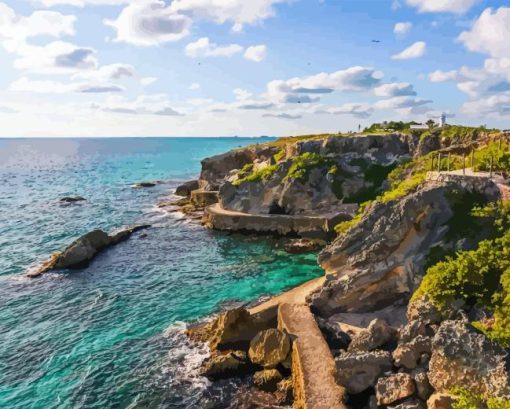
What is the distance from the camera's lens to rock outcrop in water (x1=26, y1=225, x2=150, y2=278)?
148 feet

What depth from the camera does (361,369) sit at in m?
20.8

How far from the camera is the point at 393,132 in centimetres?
6762

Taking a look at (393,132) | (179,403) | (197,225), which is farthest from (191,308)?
(393,132)

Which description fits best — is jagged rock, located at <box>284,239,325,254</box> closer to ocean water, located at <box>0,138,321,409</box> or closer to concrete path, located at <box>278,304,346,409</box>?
ocean water, located at <box>0,138,321,409</box>

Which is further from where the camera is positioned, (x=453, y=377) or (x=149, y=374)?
(x=149, y=374)

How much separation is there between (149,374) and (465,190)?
21888 mm

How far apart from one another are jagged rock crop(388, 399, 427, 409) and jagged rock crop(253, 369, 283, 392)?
6857mm

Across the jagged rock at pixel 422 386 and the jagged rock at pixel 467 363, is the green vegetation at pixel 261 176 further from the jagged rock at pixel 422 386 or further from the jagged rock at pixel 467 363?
the jagged rock at pixel 467 363

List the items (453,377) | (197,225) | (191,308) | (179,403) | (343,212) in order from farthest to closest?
1. (197,225)
2. (343,212)
3. (191,308)
4. (179,403)
5. (453,377)

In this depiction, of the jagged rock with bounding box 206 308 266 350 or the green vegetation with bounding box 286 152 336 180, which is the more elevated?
the green vegetation with bounding box 286 152 336 180

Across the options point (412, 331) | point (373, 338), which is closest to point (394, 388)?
point (412, 331)

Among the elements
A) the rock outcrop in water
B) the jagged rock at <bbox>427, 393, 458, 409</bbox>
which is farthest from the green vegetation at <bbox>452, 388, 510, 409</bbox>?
the rock outcrop in water

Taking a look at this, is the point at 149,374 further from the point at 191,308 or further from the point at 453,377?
the point at 453,377

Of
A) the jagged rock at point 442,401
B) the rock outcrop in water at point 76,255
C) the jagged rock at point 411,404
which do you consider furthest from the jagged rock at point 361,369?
the rock outcrop in water at point 76,255
